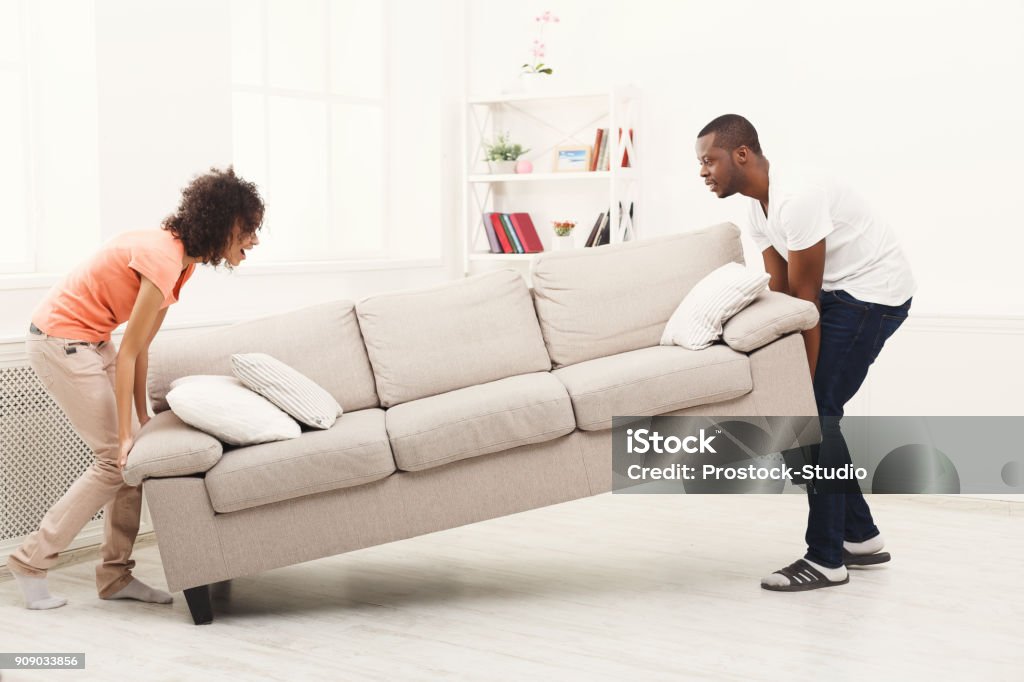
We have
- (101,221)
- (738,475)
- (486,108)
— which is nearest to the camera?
(101,221)

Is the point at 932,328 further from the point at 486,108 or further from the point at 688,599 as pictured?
the point at 486,108

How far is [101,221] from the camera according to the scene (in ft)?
12.4

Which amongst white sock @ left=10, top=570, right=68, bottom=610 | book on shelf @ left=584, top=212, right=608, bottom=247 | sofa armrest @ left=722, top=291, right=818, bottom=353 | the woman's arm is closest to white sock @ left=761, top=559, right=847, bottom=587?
sofa armrest @ left=722, top=291, right=818, bottom=353

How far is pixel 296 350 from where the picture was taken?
345 cm

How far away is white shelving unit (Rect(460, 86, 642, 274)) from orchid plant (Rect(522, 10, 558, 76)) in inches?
5.4

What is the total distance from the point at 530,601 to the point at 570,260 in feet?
4.10

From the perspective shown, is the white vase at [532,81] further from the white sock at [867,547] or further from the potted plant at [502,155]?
the white sock at [867,547]

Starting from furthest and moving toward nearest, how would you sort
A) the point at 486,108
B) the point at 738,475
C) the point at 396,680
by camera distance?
the point at 486,108
the point at 738,475
the point at 396,680

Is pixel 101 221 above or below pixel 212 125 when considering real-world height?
below

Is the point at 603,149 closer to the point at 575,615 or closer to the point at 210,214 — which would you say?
the point at 210,214

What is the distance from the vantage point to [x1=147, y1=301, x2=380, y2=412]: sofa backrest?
11.1 feet

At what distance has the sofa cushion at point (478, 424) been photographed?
9.91 ft

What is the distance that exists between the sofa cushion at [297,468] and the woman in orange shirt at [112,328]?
11.8 inches

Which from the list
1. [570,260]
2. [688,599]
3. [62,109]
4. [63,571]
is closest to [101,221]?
[62,109]
